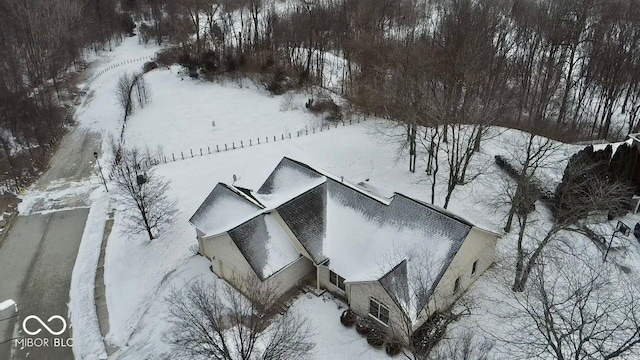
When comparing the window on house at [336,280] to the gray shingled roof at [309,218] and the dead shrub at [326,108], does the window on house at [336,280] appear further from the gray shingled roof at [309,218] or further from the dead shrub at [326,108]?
the dead shrub at [326,108]

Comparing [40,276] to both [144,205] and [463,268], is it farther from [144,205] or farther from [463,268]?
[463,268]

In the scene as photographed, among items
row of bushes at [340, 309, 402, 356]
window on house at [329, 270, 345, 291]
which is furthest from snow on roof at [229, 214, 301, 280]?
row of bushes at [340, 309, 402, 356]

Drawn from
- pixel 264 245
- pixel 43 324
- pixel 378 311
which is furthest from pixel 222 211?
pixel 43 324

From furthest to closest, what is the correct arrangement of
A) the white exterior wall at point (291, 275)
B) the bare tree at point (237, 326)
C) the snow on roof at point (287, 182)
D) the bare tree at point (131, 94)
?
the bare tree at point (131, 94) < the snow on roof at point (287, 182) < the white exterior wall at point (291, 275) < the bare tree at point (237, 326)

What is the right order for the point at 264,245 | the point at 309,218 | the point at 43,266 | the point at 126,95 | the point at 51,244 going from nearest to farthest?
the point at 264,245 < the point at 309,218 < the point at 43,266 < the point at 51,244 < the point at 126,95

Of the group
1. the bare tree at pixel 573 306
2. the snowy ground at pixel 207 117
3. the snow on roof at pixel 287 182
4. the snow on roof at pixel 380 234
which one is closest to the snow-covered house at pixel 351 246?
the snow on roof at pixel 380 234

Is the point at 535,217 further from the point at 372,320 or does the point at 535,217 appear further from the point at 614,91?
the point at 614,91

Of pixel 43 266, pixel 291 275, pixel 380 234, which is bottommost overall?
pixel 43 266

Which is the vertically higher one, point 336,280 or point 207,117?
point 207,117
